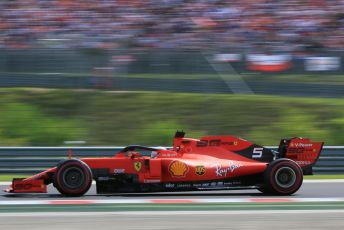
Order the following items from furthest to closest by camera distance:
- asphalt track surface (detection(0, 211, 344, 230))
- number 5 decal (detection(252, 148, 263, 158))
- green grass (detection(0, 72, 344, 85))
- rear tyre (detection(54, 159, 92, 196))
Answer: green grass (detection(0, 72, 344, 85))
number 5 decal (detection(252, 148, 263, 158))
rear tyre (detection(54, 159, 92, 196))
asphalt track surface (detection(0, 211, 344, 230))

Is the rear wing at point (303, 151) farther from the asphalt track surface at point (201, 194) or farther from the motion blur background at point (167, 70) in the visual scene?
the motion blur background at point (167, 70)

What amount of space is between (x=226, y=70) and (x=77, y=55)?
3086mm

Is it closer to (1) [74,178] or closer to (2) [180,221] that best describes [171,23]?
(1) [74,178]

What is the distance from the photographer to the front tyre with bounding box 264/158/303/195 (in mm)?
8328

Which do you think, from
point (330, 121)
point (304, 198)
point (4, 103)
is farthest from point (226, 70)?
point (304, 198)

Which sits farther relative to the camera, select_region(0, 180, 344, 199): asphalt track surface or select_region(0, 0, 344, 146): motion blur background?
select_region(0, 0, 344, 146): motion blur background

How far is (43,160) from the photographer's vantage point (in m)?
11.3

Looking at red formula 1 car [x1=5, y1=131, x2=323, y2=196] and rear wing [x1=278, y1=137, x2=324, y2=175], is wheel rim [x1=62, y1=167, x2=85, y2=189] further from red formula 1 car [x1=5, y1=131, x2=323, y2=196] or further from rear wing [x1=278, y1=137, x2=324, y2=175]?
rear wing [x1=278, y1=137, x2=324, y2=175]

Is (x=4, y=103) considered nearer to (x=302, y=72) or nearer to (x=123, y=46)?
(x=123, y=46)

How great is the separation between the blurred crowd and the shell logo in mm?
6504

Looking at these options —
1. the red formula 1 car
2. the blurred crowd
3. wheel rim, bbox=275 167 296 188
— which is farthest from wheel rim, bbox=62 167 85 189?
the blurred crowd

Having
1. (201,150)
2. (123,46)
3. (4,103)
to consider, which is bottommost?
(201,150)

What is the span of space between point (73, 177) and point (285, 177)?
2.61 meters

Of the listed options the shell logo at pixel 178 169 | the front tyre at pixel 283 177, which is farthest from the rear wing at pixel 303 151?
the shell logo at pixel 178 169
